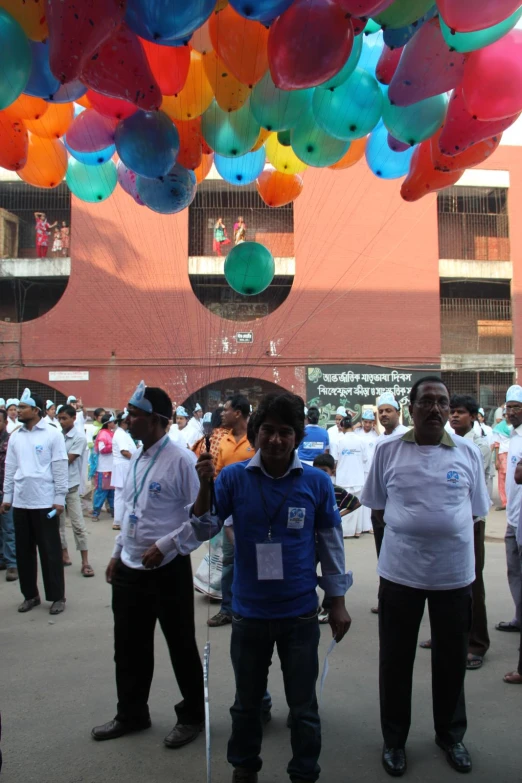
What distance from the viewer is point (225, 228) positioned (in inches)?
826

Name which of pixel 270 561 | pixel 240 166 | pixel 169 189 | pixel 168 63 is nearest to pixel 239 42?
pixel 168 63

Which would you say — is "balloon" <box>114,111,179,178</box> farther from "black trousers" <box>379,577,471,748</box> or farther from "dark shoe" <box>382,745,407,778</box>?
"dark shoe" <box>382,745,407,778</box>

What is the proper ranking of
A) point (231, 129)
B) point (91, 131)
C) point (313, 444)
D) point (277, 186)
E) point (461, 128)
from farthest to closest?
point (313, 444), point (277, 186), point (91, 131), point (231, 129), point (461, 128)

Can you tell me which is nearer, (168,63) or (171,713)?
(171,713)

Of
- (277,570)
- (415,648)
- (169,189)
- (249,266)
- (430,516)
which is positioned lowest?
(415,648)

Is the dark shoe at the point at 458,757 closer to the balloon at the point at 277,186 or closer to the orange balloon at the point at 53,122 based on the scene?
the balloon at the point at 277,186

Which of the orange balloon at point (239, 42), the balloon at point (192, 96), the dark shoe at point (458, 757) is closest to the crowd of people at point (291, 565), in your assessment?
the dark shoe at point (458, 757)

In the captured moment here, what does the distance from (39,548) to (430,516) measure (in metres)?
3.94

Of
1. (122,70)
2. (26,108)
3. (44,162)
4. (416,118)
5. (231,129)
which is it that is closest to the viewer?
(122,70)

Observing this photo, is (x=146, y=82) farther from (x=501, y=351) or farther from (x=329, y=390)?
(x=501, y=351)

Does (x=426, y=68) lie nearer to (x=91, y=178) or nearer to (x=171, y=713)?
(x=91, y=178)

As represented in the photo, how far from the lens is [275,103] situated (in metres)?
4.47

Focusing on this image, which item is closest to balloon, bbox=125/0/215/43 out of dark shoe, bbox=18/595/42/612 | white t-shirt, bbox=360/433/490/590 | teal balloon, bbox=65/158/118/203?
teal balloon, bbox=65/158/118/203

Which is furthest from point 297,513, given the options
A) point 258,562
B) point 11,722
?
point 11,722
